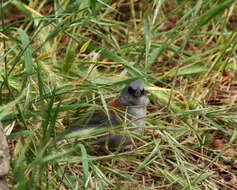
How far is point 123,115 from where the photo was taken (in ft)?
14.9

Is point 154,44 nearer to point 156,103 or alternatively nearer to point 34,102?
point 156,103

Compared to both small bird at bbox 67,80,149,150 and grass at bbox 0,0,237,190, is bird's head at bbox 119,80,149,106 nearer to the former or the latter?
small bird at bbox 67,80,149,150

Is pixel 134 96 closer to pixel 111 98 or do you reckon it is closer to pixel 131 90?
pixel 131 90

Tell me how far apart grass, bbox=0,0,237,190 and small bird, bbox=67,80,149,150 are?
88 mm

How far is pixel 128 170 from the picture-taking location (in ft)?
14.0

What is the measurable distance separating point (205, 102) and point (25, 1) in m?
2.10

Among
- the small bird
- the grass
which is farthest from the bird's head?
the grass

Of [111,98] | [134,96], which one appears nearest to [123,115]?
[134,96]

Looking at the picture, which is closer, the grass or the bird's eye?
the grass

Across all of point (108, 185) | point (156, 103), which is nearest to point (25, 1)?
point (156, 103)

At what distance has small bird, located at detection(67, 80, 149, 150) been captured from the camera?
4259mm

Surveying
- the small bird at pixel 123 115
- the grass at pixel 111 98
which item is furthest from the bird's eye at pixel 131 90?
the grass at pixel 111 98

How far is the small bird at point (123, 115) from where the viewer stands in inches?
168

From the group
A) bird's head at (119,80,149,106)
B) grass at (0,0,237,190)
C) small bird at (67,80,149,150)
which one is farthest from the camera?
bird's head at (119,80,149,106)
